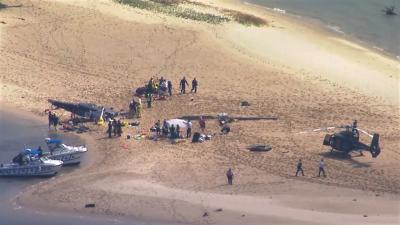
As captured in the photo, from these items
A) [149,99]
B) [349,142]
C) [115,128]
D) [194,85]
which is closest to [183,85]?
[194,85]

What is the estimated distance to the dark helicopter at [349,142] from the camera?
47125mm

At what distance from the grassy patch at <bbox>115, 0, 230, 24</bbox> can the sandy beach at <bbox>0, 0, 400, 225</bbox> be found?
1.31m

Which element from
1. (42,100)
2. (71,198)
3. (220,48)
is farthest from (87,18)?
(71,198)

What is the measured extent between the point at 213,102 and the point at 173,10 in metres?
19.1

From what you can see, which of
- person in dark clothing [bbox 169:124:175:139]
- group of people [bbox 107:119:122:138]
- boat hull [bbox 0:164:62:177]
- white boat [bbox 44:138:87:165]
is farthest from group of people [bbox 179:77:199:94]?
boat hull [bbox 0:164:62:177]

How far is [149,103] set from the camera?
5444cm

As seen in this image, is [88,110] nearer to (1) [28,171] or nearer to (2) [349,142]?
(1) [28,171]

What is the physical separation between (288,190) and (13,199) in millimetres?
11818

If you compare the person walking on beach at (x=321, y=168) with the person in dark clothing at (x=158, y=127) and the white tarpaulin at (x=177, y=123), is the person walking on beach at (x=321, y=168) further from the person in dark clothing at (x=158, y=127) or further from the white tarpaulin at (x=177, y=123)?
the person in dark clothing at (x=158, y=127)

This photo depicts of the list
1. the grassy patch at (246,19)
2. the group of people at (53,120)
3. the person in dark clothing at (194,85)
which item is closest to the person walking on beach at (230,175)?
the group of people at (53,120)

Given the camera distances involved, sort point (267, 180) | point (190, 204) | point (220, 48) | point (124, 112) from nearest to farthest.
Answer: point (190, 204) → point (267, 180) → point (124, 112) → point (220, 48)

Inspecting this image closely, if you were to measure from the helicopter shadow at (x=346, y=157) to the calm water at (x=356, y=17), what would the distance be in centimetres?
2298

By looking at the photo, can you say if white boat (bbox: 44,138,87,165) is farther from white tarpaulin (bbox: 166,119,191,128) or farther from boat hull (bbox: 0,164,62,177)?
white tarpaulin (bbox: 166,119,191,128)

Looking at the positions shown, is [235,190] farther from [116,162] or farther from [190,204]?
[116,162]
